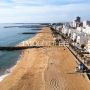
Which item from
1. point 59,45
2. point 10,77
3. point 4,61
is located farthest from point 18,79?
point 59,45

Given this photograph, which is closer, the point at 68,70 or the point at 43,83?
the point at 43,83

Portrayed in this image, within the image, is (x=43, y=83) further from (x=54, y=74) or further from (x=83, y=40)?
(x=83, y=40)

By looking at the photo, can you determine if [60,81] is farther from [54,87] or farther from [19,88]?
[19,88]

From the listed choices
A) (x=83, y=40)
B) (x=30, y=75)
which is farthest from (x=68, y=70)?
(x=83, y=40)

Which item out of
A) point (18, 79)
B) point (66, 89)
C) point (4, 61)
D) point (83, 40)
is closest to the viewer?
point (66, 89)

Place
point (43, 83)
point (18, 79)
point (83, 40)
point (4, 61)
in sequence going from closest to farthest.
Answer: point (43, 83)
point (18, 79)
point (4, 61)
point (83, 40)

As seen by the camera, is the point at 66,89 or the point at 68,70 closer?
the point at 66,89

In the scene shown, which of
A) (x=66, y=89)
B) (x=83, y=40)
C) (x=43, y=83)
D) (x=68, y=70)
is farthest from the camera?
(x=83, y=40)

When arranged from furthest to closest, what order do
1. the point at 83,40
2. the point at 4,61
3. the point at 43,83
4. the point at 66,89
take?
1. the point at 83,40
2. the point at 4,61
3. the point at 43,83
4. the point at 66,89

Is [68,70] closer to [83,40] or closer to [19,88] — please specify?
[19,88]
